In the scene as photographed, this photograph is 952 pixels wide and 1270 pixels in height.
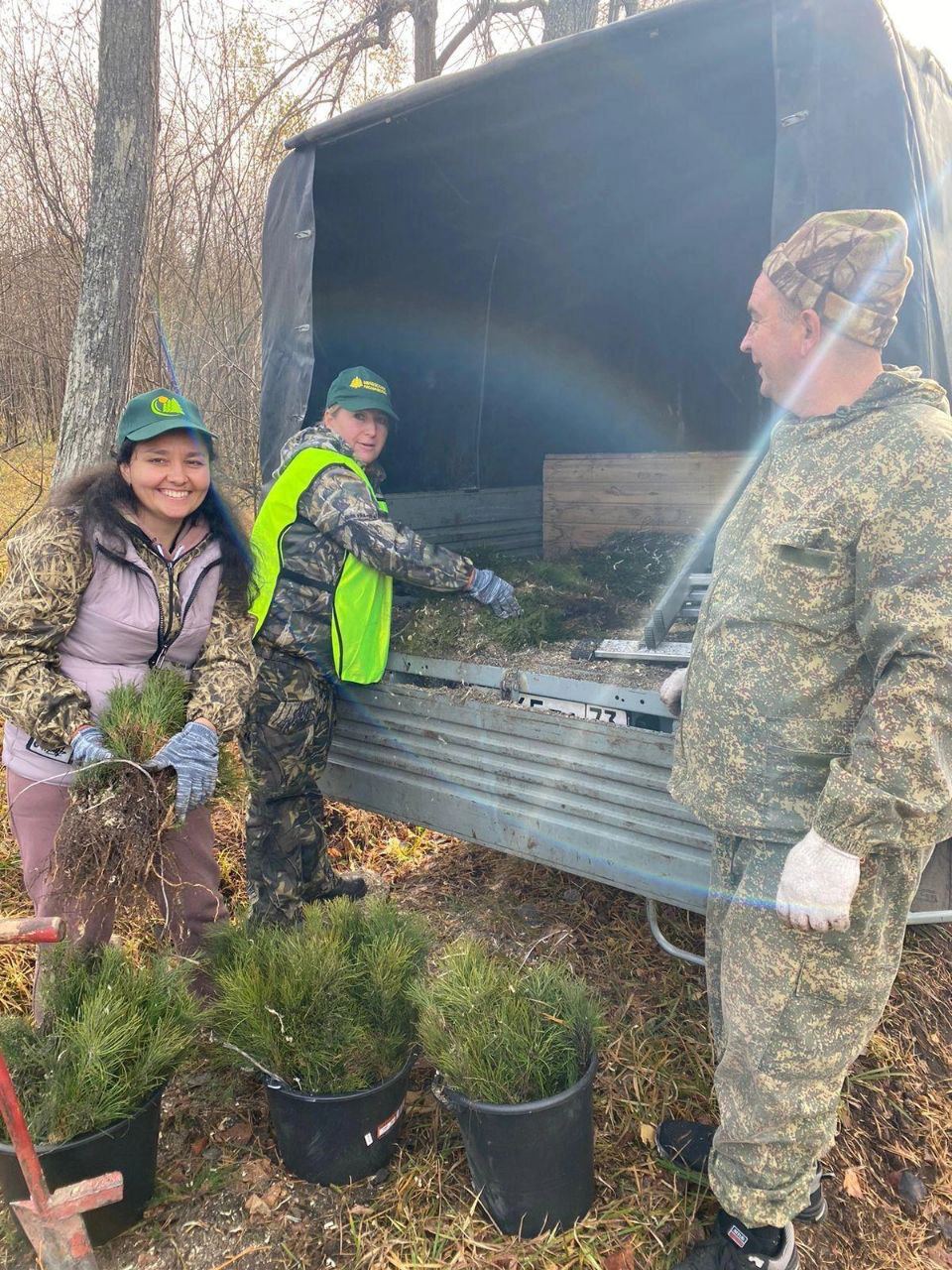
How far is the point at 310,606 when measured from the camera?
3207 millimetres

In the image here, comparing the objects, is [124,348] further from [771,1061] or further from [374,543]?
[771,1061]

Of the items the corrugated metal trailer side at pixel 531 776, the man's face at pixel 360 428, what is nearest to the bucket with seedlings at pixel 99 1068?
the corrugated metal trailer side at pixel 531 776

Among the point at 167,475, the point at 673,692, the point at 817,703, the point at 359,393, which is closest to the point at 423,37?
the point at 359,393

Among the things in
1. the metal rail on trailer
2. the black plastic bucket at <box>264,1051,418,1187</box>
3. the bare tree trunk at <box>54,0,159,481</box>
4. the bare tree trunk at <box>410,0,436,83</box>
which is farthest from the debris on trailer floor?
the bare tree trunk at <box>410,0,436,83</box>

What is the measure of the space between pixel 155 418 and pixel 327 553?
2.99 feet

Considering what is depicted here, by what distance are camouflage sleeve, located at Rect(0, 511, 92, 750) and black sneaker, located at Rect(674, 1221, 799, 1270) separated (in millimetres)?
2149

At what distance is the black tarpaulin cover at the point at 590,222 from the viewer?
2281 mm

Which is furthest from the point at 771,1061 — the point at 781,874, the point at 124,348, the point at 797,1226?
the point at 124,348

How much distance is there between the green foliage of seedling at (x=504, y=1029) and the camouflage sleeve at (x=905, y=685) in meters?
0.99

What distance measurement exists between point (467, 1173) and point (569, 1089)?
0.55 metres

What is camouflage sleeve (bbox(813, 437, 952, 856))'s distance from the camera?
1563mm

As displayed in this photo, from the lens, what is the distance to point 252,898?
3461mm

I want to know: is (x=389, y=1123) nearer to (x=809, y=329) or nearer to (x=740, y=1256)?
(x=740, y=1256)

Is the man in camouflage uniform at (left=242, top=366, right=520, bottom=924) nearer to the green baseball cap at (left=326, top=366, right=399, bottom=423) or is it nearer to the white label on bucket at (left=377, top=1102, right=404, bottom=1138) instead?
the green baseball cap at (left=326, top=366, right=399, bottom=423)
